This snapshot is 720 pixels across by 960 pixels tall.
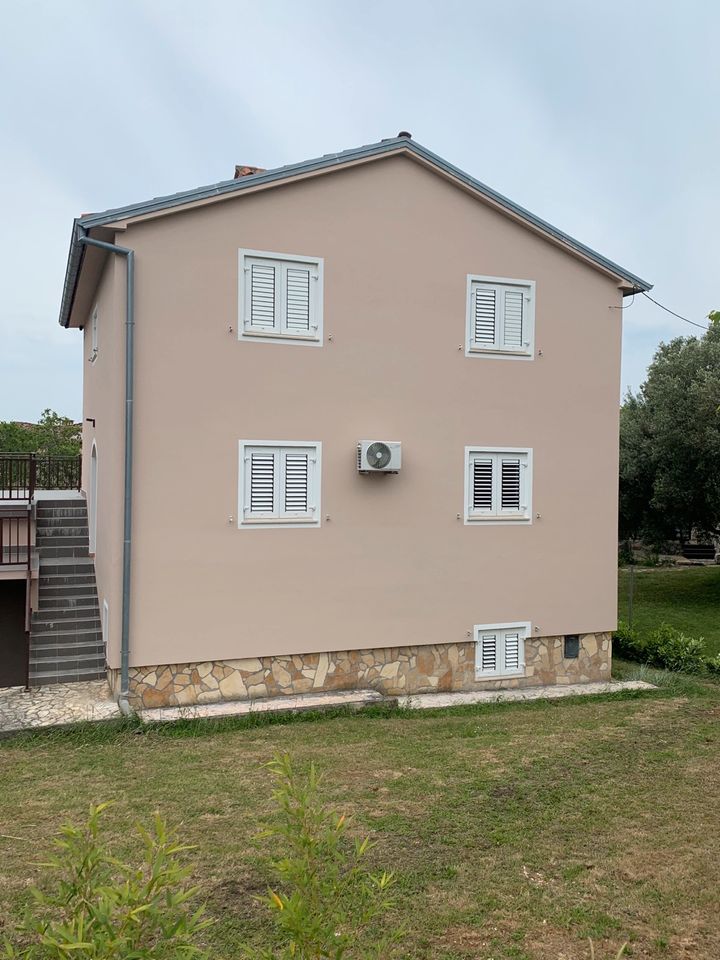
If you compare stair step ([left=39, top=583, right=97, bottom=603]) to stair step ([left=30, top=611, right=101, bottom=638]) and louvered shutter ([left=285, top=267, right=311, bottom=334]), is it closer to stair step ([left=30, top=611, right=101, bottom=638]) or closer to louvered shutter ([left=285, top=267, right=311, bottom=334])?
stair step ([left=30, top=611, right=101, bottom=638])

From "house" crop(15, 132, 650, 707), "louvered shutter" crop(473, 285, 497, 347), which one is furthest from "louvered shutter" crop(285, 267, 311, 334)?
"louvered shutter" crop(473, 285, 497, 347)

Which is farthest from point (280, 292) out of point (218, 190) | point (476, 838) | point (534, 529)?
point (476, 838)

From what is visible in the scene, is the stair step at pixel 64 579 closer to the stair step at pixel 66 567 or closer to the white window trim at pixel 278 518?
the stair step at pixel 66 567

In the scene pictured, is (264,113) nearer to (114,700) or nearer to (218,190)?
(218,190)

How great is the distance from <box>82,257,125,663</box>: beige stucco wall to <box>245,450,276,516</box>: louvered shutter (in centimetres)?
173

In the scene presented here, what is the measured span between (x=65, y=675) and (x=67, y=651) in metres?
0.46

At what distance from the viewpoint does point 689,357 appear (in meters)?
23.6

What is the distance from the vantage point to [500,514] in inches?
467

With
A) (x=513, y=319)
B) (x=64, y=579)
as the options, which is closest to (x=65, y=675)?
(x=64, y=579)

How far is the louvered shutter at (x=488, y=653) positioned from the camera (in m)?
11.8

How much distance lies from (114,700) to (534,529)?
22.1 ft

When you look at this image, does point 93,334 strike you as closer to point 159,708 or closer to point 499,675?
point 159,708

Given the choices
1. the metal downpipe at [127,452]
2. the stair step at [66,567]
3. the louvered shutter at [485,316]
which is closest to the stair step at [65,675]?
the metal downpipe at [127,452]

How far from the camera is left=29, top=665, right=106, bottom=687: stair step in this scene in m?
10.7
